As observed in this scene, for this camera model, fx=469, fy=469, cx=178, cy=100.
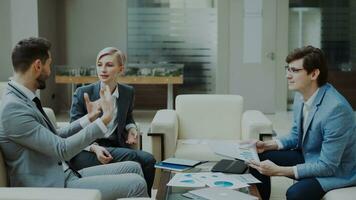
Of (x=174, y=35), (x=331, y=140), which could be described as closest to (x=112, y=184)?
(x=331, y=140)

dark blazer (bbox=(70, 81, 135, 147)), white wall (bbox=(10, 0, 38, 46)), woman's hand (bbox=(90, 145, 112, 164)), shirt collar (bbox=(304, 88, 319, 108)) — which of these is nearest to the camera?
shirt collar (bbox=(304, 88, 319, 108))

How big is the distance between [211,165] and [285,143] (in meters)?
0.54

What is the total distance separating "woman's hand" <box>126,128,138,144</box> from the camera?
3.43 m

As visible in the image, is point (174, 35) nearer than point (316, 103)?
No

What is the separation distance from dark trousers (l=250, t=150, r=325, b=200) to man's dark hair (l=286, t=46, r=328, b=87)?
0.60 metres

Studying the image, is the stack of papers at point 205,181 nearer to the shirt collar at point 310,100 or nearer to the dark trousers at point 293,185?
the dark trousers at point 293,185

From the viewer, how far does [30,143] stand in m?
2.17

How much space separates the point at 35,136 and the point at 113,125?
1.26 metres

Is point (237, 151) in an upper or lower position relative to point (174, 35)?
lower

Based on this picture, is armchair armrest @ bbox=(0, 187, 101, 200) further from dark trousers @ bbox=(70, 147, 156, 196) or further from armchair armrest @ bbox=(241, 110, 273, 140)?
armchair armrest @ bbox=(241, 110, 273, 140)

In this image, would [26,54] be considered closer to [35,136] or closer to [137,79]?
[35,136]

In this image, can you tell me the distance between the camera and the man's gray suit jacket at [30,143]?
2160 millimetres

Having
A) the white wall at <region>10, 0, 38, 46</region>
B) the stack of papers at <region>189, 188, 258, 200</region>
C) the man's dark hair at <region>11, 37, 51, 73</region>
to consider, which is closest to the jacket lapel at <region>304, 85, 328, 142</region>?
the stack of papers at <region>189, 188, 258, 200</region>

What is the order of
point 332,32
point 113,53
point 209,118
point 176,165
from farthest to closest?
1. point 332,32
2. point 209,118
3. point 113,53
4. point 176,165
